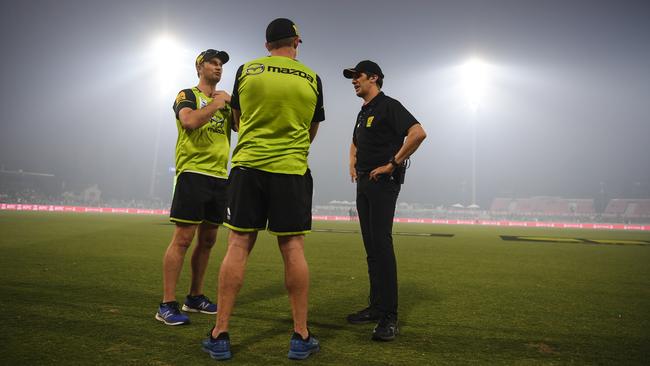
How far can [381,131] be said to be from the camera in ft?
11.1

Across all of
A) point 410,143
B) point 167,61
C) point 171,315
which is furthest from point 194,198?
point 167,61

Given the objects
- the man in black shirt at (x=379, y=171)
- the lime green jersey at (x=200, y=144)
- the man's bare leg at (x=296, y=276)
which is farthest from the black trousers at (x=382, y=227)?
the lime green jersey at (x=200, y=144)

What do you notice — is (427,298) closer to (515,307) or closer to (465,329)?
(515,307)

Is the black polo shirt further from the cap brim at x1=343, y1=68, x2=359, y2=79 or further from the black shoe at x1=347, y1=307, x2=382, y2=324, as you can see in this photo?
the black shoe at x1=347, y1=307, x2=382, y2=324

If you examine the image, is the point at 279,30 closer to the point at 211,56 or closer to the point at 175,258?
the point at 211,56

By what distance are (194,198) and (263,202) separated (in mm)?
998

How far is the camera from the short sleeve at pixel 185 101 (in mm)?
3184

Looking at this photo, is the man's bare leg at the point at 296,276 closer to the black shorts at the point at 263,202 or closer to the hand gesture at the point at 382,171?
the black shorts at the point at 263,202

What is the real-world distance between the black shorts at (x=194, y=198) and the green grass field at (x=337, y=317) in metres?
0.83

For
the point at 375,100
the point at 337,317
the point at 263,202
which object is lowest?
the point at 337,317

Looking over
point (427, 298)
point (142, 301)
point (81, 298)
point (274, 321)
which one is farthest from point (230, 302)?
point (427, 298)

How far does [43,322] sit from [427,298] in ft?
11.3

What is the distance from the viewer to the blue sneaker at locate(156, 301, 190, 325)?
3.02 m

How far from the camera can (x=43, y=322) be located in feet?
9.57
